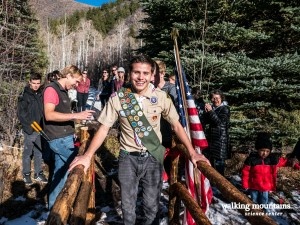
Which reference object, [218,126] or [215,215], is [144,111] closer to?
[215,215]

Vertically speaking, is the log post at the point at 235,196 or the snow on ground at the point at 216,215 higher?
the log post at the point at 235,196

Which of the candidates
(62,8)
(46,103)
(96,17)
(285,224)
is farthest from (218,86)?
(62,8)

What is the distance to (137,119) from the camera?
3.05 meters

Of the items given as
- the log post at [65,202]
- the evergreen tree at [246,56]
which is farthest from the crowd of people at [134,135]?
the evergreen tree at [246,56]

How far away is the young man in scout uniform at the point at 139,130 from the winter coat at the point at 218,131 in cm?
269

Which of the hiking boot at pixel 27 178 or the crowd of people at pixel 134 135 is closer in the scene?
the crowd of people at pixel 134 135

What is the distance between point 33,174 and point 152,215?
4266 mm

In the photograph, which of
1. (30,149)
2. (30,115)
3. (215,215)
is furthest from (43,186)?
(215,215)

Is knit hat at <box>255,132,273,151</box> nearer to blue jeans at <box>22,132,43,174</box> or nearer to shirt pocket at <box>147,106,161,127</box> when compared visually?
shirt pocket at <box>147,106,161,127</box>

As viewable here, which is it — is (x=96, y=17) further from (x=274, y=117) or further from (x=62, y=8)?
(x=274, y=117)

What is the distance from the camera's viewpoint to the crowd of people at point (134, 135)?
3.06m

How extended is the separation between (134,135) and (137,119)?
0.18 meters

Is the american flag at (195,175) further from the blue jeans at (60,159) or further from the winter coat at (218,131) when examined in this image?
the winter coat at (218,131)

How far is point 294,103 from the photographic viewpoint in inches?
366
